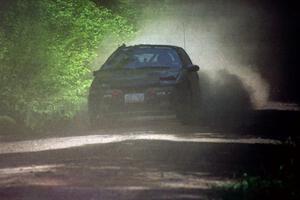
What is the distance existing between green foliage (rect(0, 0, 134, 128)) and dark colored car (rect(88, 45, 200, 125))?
10.9 feet

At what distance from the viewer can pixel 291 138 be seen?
13.9 meters

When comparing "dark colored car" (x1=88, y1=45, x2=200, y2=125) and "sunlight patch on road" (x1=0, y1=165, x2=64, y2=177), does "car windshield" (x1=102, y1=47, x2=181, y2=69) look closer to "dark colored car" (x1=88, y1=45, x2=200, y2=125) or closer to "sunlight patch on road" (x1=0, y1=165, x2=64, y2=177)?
"dark colored car" (x1=88, y1=45, x2=200, y2=125)

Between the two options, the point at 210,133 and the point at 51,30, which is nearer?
the point at 210,133

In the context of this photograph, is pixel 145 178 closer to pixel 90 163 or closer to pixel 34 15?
pixel 90 163

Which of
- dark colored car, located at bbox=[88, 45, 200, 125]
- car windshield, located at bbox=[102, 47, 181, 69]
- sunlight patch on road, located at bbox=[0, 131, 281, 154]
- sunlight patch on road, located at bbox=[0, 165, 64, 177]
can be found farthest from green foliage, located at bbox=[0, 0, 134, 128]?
sunlight patch on road, located at bbox=[0, 165, 64, 177]

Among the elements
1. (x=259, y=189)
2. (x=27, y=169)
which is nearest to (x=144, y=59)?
(x=27, y=169)

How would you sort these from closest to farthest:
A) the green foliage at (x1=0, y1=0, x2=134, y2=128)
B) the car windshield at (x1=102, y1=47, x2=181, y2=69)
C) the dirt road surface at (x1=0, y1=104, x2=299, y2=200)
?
the dirt road surface at (x1=0, y1=104, x2=299, y2=200) → the car windshield at (x1=102, y1=47, x2=181, y2=69) → the green foliage at (x1=0, y1=0, x2=134, y2=128)

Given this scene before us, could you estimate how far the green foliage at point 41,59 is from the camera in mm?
17875

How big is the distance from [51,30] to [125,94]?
5102 mm

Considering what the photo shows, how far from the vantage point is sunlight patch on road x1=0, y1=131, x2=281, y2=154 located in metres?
13.0

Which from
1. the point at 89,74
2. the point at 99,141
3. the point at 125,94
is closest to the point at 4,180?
the point at 99,141

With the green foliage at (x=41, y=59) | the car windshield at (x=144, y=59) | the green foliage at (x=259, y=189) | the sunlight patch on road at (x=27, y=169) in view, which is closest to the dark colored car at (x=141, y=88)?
the car windshield at (x=144, y=59)

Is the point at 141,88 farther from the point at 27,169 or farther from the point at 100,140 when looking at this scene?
the point at 27,169

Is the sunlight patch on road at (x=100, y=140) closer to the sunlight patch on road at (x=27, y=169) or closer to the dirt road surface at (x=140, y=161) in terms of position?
the dirt road surface at (x=140, y=161)
